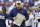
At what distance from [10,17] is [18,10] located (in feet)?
1.19

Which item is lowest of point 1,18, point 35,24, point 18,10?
point 35,24

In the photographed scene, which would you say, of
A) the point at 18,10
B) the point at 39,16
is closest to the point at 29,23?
the point at 39,16

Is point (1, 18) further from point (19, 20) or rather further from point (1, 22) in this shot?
point (19, 20)

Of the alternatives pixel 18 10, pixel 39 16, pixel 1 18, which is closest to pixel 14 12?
pixel 18 10

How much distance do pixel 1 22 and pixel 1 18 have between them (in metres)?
0.14

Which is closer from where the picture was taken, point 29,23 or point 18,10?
point 18,10

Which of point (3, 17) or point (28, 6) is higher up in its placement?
point (28, 6)

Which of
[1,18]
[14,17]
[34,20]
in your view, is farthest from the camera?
[34,20]

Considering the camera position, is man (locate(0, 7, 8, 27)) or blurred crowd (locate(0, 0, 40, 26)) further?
blurred crowd (locate(0, 0, 40, 26))

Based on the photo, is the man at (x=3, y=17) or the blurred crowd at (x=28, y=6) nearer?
the man at (x=3, y=17)

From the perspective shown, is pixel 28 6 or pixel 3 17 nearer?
pixel 3 17

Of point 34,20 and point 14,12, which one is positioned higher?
point 14,12

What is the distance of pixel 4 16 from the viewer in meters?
4.49

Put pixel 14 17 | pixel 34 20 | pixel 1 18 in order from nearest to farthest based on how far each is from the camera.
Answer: pixel 14 17
pixel 1 18
pixel 34 20
